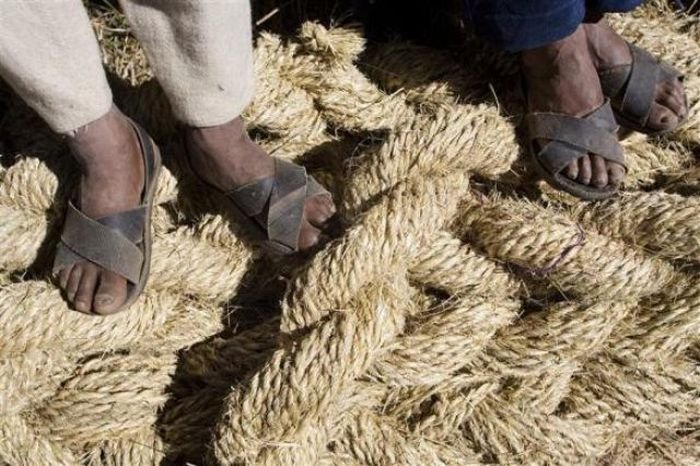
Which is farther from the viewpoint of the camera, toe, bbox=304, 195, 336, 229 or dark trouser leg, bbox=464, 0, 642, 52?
toe, bbox=304, 195, 336, 229

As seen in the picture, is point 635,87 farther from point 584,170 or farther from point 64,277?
point 64,277

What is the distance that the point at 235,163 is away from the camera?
1276mm

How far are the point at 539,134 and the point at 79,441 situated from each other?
82cm

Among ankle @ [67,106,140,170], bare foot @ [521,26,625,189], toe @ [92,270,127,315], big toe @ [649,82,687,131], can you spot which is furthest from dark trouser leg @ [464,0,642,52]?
toe @ [92,270,127,315]

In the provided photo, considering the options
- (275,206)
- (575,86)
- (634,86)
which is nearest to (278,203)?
(275,206)

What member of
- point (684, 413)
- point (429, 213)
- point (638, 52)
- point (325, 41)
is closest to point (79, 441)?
point (429, 213)

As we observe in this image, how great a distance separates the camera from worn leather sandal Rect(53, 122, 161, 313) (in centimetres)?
123

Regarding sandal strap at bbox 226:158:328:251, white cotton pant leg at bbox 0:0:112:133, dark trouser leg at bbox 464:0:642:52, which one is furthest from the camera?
sandal strap at bbox 226:158:328:251

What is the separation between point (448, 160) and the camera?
1.28m

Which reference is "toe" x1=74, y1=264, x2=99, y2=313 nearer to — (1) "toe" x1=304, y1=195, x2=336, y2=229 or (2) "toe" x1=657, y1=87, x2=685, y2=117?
(1) "toe" x1=304, y1=195, x2=336, y2=229

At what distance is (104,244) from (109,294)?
0.07 metres

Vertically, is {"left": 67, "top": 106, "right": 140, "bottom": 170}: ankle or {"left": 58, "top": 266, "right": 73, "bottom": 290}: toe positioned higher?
{"left": 67, "top": 106, "right": 140, "bottom": 170}: ankle

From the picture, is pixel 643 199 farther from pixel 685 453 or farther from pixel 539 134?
pixel 685 453

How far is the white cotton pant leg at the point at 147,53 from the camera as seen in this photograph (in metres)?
1.03
